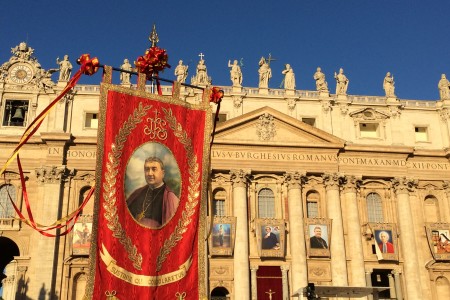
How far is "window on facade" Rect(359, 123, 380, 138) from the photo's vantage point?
4019 cm

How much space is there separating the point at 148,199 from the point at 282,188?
2211 centimetres

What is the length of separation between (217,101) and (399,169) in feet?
79.0

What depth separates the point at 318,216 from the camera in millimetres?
37250

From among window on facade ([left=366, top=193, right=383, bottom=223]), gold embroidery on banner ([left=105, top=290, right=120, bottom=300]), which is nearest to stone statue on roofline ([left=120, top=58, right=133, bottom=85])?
window on facade ([left=366, top=193, right=383, bottom=223])

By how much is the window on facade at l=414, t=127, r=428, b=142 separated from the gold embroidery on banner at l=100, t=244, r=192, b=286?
29.4 metres

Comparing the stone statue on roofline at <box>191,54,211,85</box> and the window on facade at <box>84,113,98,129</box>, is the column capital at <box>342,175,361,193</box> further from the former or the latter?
the window on facade at <box>84,113,98,129</box>

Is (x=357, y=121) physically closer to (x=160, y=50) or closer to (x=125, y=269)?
(x=160, y=50)

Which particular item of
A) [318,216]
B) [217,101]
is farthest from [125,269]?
[318,216]

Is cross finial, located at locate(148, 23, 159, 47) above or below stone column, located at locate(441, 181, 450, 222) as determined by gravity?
above

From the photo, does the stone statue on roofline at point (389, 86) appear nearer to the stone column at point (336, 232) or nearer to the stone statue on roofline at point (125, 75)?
the stone column at point (336, 232)

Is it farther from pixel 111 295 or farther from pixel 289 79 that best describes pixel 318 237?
pixel 111 295

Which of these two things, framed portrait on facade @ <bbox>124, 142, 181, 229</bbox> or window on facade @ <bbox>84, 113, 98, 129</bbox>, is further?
window on facade @ <bbox>84, 113, 98, 129</bbox>

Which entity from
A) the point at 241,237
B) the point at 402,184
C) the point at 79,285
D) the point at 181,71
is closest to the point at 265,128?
the point at 181,71

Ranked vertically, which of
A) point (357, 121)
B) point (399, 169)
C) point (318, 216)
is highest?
point (357, 121)
